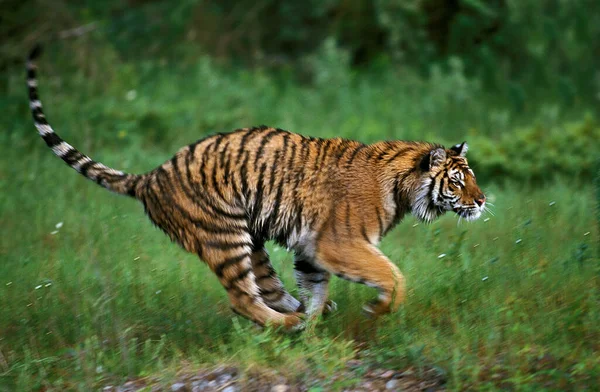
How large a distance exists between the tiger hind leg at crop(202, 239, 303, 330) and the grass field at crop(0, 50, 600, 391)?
0.44ft

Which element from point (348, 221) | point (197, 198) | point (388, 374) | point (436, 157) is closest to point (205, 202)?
point (197, 198)

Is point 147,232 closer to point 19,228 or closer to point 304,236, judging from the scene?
point 19,228

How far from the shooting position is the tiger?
5.41m

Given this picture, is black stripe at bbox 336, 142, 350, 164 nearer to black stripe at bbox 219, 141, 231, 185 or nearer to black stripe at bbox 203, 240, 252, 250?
black stripe at bbox 219, 141, 231, 185

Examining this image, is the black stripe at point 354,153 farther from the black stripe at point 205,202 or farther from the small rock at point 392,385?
the small rock at point 392,385

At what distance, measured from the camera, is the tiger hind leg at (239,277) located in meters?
5.39

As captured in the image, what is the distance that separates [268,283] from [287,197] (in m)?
0.74

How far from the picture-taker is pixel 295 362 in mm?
4633

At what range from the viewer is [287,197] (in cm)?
554

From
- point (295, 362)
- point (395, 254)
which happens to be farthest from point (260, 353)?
point (395, 254)

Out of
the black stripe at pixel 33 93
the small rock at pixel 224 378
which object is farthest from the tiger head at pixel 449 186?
the black stripe at pixel 33 93

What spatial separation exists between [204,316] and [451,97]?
7.15 meters

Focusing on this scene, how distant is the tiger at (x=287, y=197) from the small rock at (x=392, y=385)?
2.59 feet

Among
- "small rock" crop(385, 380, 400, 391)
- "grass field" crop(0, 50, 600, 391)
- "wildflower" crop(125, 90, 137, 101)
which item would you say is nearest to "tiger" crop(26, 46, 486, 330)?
"grass field" crop(0, 50, 600, 391)
